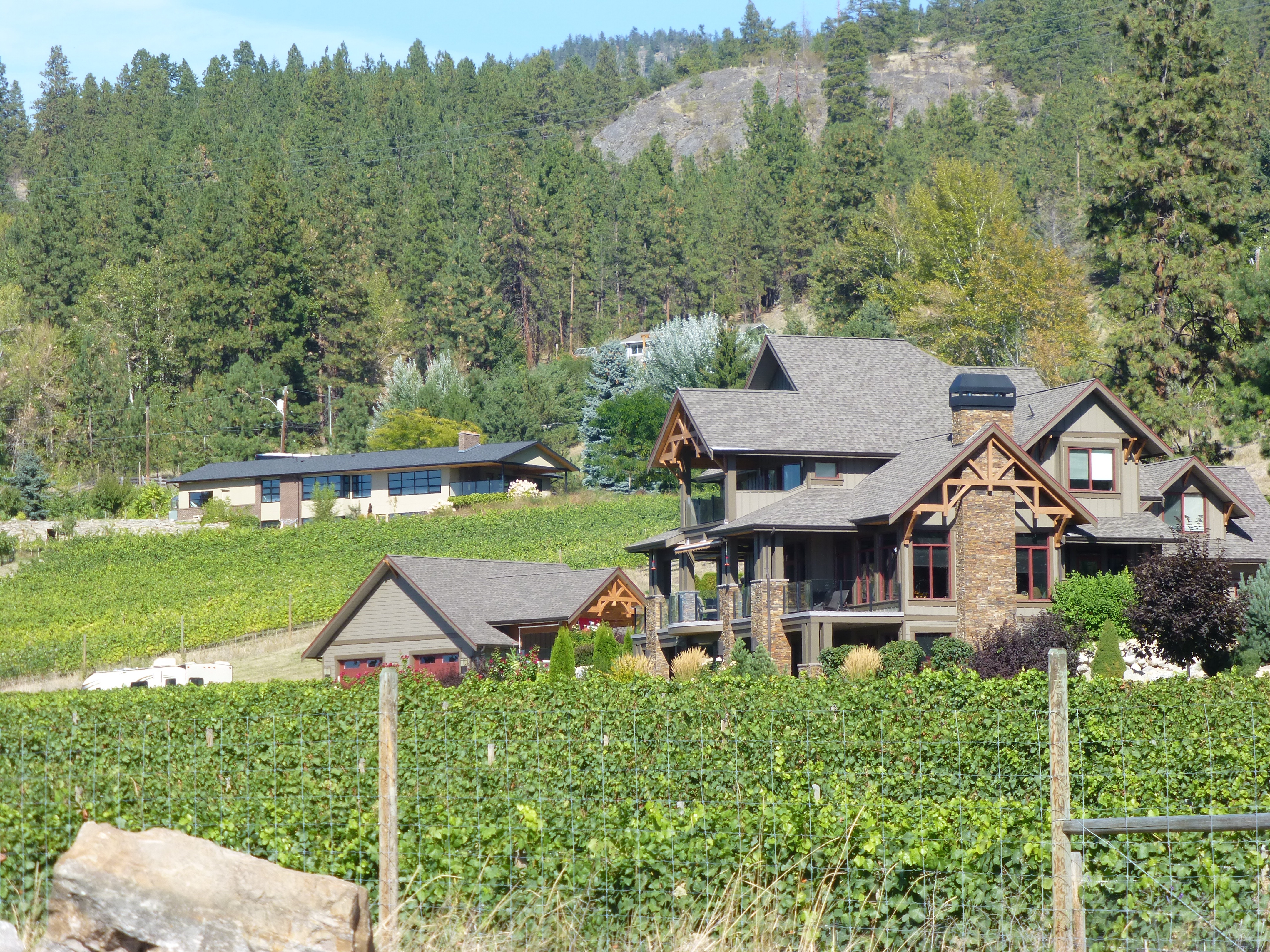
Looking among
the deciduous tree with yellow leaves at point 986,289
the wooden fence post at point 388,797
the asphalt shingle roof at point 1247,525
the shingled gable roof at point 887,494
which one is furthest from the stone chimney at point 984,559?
the deciduous tree with yellow leaves at point 986,289

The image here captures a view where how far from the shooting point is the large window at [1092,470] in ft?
131

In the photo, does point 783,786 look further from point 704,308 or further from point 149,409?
point 704,308

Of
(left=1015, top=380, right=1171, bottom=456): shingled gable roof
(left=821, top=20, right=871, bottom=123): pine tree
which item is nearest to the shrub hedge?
(left=1015, top=380, right=1171, bottom=456): shingled gable roof

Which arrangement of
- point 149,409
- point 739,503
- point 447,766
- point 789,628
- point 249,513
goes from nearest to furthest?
point 447,766, point 789,628, point 739,503, point 249,513, point 149,409

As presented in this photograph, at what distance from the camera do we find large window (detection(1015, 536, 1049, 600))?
37.5m

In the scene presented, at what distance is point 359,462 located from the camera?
7962 centimetres

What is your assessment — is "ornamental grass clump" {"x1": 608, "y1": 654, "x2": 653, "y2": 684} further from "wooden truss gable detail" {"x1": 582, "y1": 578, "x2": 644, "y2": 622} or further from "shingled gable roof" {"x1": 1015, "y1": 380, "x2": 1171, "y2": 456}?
"shingled gable roof" {"x1": 1015, "y1": 380, "x2": 1171, "y2": 456}

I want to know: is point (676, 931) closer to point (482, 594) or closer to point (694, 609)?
point (694, 609)

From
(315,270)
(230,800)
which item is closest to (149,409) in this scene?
(315,270)

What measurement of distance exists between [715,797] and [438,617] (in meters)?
30.9

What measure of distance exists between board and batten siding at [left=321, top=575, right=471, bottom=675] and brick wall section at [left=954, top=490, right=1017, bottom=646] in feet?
48.7

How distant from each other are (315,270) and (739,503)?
71302 mm

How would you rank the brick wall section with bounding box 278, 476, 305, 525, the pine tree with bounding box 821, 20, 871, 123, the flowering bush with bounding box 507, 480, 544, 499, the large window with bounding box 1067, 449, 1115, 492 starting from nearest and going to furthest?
1. the large window with bounding box 1067, 449, 1115, 492
2. the flowering bush with bounding box 507, 480, 544, 499
3. the brick wall section with bounding box 278, 476, 305, 525
4. the pine tree with bounding box 821, 20, 871, 123

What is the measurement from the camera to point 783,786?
13.1 meters
